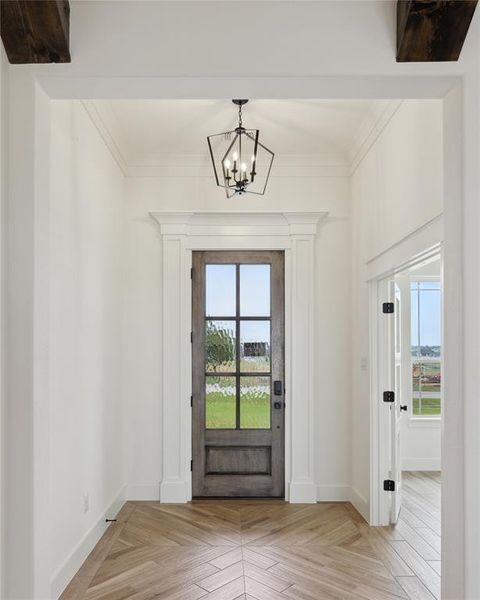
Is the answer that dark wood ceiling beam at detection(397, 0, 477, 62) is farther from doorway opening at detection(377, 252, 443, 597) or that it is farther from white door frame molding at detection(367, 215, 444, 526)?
white door frame molding at detection(367, 215, 444, 526)

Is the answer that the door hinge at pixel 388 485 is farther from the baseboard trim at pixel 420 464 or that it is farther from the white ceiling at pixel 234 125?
the white ceiling at pixel 234 125

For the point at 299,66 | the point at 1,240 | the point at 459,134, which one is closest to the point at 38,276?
the point at 1,240

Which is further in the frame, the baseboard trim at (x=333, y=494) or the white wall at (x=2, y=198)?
the baseboard trim at (x=333, y=494)

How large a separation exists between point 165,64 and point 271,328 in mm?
3109

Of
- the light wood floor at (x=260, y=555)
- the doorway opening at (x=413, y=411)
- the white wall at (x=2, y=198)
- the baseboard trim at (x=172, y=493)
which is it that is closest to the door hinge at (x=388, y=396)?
the doorway opening at (x=413, y=411)

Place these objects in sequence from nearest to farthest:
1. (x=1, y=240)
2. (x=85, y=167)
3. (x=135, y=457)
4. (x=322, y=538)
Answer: (x=1, y=240)
(x=85, y=167)
(x=322, y=538)
(x=135, y=457)

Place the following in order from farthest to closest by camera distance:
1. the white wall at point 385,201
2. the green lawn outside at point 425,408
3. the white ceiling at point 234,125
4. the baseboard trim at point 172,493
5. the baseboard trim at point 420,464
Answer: the green lawn outside at point 425,408, the baseboard trim at point 420,464, the baseboard trim at point 172,493, the white ceiling at point 234,125, the white wall at point 385,201

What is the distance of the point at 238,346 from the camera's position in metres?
4.81

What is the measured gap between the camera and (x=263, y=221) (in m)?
4.78

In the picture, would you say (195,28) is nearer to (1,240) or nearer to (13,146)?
(13,146)

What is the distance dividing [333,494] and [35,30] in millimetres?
4133

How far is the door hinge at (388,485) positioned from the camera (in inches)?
158

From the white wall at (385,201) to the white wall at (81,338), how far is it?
197 centimetres

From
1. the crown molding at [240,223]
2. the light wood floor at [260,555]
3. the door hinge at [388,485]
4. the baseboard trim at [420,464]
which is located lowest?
the baseboard trim at [420,464]
